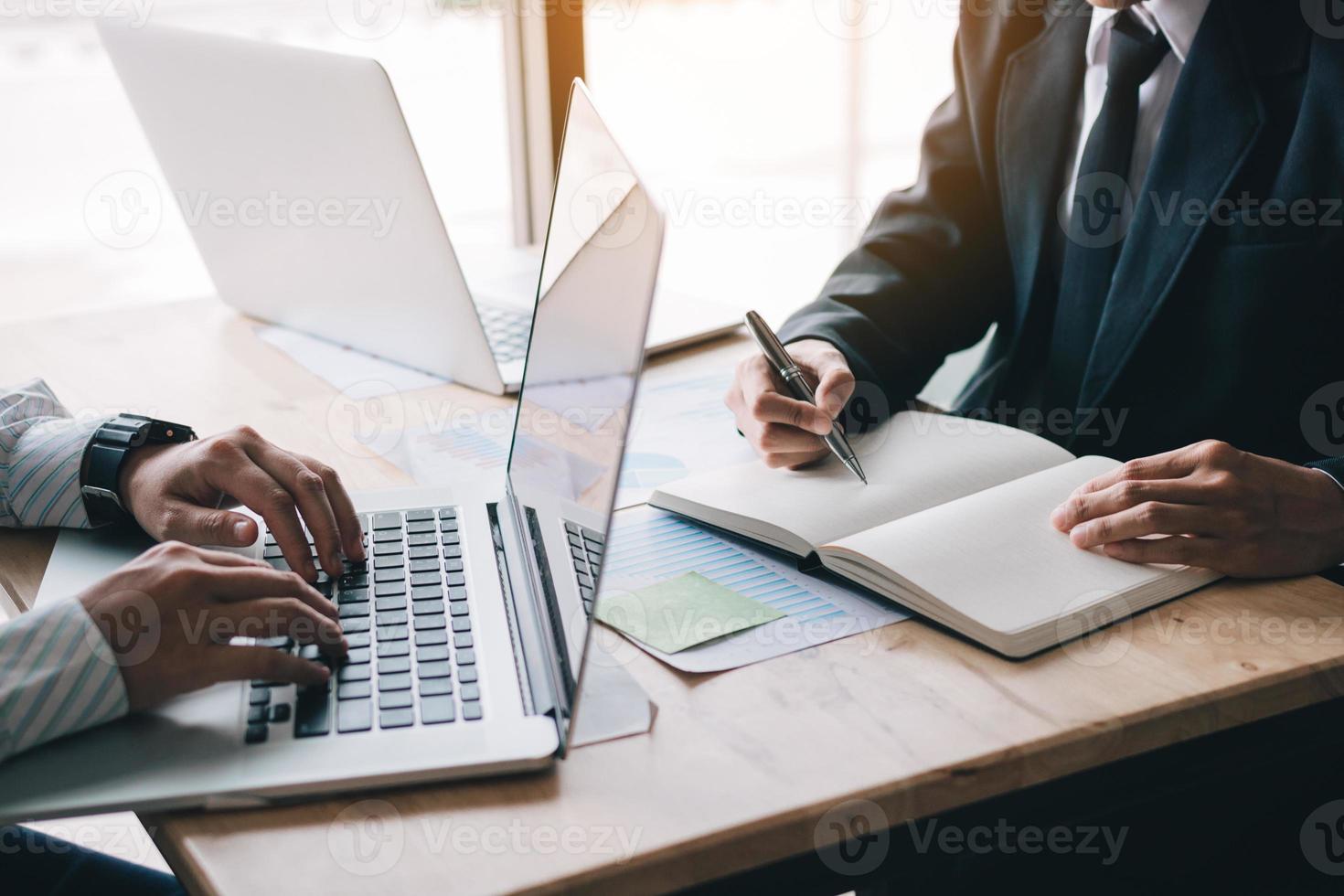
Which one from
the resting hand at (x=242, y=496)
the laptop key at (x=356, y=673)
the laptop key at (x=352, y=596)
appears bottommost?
the laptop key at (x=356, y=673)

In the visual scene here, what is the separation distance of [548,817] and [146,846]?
49.1 inches

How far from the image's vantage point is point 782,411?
0.99 m

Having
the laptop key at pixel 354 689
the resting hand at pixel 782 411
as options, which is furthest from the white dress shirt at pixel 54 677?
the resting hand at pixel 782 411

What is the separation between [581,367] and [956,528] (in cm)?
30

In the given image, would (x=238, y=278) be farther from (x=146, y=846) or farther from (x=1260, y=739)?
(x=1260, y=739)

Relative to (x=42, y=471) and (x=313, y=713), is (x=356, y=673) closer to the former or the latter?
(x=313, y=713)

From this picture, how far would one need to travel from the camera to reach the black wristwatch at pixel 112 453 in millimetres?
896

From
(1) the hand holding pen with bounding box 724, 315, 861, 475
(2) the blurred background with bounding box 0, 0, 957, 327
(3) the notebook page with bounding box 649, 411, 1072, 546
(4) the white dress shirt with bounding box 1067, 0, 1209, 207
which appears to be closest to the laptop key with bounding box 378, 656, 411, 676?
(3) the notebook page with bounding box 649, 411, 1072, 546

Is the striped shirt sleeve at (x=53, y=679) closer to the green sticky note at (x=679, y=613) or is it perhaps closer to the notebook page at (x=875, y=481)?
the green sticky note at (x=679, y=613)

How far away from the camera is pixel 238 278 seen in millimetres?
1461

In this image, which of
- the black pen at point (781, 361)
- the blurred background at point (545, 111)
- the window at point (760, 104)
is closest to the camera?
the black pen at point (781, 361)

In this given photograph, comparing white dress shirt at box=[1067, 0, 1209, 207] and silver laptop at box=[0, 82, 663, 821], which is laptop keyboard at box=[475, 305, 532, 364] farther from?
white dress shirt at box=[1067, 0, 1209, 207]

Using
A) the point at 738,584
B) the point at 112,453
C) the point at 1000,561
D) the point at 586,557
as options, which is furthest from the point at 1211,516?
the point at 112,453

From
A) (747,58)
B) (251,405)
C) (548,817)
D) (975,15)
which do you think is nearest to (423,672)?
(548,817)
